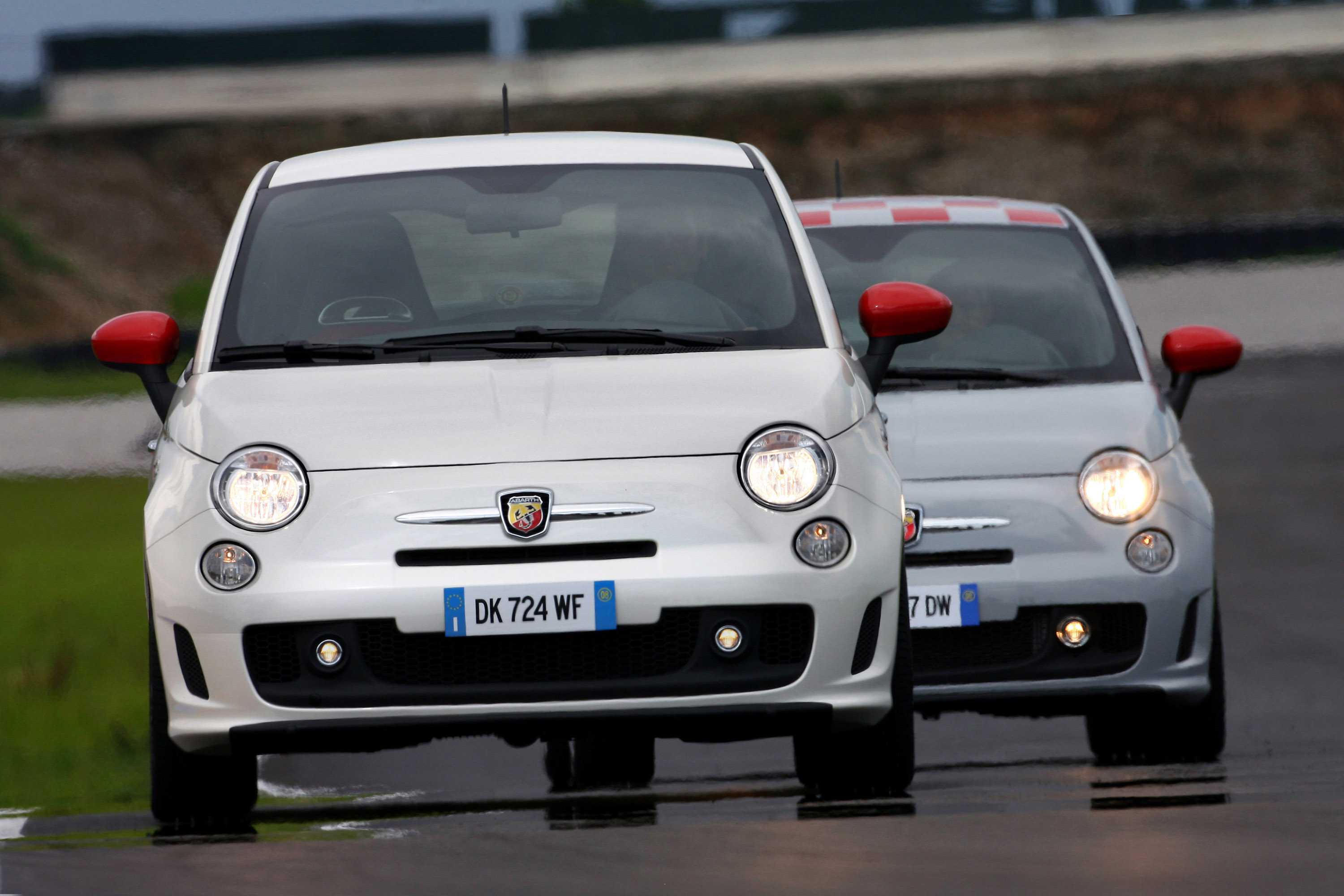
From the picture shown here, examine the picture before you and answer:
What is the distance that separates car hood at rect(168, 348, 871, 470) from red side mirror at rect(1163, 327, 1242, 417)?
2191 millimetres

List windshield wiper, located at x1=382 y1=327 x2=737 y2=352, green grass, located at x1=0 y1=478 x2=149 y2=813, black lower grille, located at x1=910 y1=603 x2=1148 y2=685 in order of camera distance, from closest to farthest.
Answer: windshield wiper, located at x1=382 y1=327 x2=737 y2=352 < black lower grille, located at x1=910 y1=603 x2=1148 y2=685 < green grass, located at x1=0 y1=478 x2=149 y2=813

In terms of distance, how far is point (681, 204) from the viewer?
629 cm

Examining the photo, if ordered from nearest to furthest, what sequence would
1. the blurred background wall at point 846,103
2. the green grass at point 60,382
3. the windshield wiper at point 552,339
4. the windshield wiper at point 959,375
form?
the windshield wiper at point 552,339 → the windshield wiper at point 959,375 → the green grass at point 60,382 → the blurred background wall at point 846,103

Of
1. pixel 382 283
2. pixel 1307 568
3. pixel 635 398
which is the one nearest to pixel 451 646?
pixel 635 398

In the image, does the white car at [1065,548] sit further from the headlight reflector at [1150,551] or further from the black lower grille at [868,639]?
the black lower grille at [868,639]

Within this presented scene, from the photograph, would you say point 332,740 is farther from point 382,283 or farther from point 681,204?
point 681,204

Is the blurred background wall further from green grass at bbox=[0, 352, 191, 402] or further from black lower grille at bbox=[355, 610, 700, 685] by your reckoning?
black lower grille at bbox=[355, 610, 700, 685]

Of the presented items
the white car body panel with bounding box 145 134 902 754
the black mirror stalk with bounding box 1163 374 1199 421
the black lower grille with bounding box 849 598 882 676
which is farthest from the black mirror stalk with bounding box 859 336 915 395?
the black mirror stalk with bounding box 1163 374 1199 421

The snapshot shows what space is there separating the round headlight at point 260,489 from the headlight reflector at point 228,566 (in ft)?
0.18

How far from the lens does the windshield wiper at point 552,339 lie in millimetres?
5711

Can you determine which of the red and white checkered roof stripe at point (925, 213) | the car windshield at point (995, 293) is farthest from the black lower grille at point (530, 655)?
the red and white checkered roof stripe at point (925, 213)

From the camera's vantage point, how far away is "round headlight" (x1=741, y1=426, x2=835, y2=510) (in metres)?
5.25

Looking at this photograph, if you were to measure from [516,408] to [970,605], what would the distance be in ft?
6.49

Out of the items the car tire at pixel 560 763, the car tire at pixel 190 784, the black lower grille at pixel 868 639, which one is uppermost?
the black lower grille at pixel 868 639
